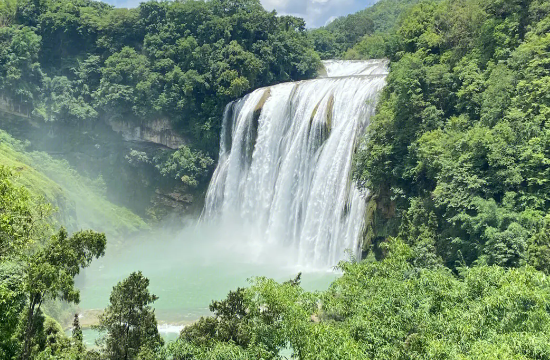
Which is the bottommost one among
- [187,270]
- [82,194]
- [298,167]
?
[187,270]

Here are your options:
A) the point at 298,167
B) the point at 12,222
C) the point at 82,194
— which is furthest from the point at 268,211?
the point at 12,222

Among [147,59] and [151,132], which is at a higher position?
[147,59]

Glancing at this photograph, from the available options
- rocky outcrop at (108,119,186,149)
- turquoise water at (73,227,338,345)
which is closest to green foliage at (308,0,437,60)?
rocky outcrop at (108,119,186,149)

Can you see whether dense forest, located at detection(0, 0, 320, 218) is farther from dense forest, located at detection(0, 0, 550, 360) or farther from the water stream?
the water stream

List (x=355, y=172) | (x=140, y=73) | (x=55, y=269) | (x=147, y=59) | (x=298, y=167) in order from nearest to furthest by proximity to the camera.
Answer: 1. (x=55, y=269)
2. (x=355, y=172)
3. (x=298, y=167)
4. (x=140, y=73)
5. (x=147, y=59)

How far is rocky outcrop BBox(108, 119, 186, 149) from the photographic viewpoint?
37.8 m

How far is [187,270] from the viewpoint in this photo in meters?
28.0

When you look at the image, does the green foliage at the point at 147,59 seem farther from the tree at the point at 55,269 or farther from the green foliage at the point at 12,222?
the tree at the point at 55,269

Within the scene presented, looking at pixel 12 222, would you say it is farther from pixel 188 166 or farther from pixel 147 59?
pixel 147 59

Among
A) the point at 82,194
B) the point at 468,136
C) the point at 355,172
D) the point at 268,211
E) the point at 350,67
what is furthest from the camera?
the point at 350,67

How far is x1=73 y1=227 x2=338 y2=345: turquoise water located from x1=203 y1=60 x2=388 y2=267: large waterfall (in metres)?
1.11

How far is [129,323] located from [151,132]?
2918 centimetres

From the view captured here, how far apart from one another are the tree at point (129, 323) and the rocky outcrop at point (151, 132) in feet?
91.3

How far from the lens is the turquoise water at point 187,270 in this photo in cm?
2188
